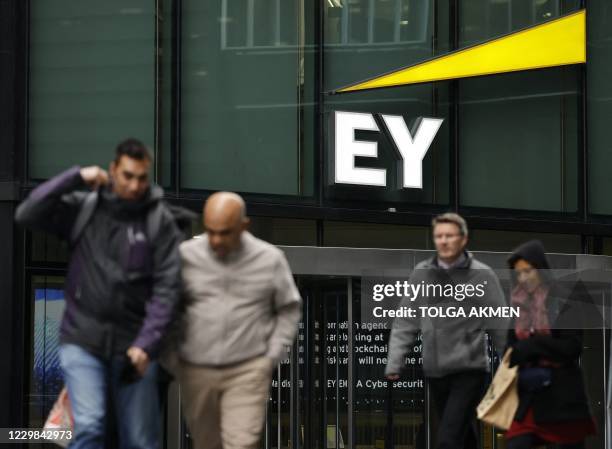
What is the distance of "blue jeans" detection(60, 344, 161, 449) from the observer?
6652 millimetres

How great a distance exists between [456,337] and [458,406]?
44cm

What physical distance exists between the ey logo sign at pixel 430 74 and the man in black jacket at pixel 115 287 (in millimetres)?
8938

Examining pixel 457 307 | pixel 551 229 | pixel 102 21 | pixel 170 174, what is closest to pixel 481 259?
pixel 551 229

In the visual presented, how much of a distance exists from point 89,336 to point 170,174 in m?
8.47

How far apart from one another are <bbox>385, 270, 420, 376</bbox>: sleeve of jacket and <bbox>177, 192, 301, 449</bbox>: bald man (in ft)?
4.90

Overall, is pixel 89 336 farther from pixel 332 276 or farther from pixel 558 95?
pixel 558 95

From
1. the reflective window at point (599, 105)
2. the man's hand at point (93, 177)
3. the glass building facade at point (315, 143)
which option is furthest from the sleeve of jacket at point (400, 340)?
the reflective window at point (599, 105)

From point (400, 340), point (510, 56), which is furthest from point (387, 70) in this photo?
point (400, 340)

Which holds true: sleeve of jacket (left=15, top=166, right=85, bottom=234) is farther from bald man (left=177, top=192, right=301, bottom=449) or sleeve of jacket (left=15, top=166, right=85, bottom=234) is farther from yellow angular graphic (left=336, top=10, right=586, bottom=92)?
yellow angular graphic (left=336, top=10, right=586, bottom=92)

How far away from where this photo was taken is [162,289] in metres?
6.77

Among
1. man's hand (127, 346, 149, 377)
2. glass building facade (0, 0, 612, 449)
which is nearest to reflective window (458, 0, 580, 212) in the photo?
glass building facade (0, 0, 612, 449)

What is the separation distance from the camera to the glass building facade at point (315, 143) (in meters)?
14.5

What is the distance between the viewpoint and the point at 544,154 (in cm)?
1727

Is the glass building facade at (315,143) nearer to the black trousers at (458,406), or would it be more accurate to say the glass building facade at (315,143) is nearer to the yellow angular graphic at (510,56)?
the yellow angular graphic at (510,56)
